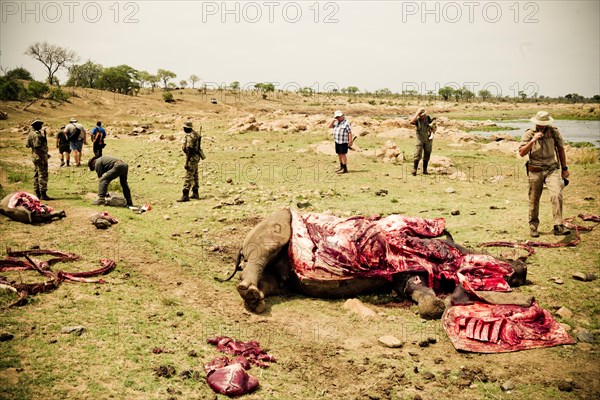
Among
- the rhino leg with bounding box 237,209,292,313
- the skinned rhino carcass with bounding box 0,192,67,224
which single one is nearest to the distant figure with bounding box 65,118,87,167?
the skinned rhino carcass with bounding box 0,192,67,224

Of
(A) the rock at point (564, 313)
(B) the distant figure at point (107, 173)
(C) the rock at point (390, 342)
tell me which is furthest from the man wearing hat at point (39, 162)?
(A) the rock at point (564, 313)

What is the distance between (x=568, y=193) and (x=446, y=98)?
98887mm

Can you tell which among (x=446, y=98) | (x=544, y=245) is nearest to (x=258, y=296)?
(x=544, y=245)

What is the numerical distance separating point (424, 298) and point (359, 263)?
0.97 m

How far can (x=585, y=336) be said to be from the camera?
16.3ft

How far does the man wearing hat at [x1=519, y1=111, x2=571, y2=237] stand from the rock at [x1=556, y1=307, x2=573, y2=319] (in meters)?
2.92

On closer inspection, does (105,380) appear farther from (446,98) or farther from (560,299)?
(446,98)

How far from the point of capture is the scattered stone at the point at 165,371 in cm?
406

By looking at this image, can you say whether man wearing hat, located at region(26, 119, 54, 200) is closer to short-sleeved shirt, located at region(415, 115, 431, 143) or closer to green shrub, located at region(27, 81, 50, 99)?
short-sleeved shirt, located at region(415, 115, 431, 143)

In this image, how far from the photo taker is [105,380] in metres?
3.91

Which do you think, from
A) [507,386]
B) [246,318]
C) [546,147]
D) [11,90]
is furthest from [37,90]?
[507,386]

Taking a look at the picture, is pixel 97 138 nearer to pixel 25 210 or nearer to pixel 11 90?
pixel 25 210

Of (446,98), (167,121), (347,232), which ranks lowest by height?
(347,232)

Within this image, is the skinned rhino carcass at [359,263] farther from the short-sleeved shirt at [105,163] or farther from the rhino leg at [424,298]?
the short-sleeved shirt at [105,163]
